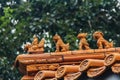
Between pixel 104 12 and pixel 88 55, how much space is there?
278 inches

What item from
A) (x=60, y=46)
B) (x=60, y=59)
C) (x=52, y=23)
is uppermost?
(x=60, y=46)

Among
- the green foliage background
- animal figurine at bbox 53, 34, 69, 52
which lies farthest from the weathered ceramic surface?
the green foliage background

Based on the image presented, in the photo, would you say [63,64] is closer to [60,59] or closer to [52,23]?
[60,59]

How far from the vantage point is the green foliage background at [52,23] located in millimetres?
10391

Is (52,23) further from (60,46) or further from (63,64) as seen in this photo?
(63,64)

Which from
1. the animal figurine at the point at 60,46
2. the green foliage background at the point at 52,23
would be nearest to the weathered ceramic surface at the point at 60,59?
the animal figurine at the point at 60,46

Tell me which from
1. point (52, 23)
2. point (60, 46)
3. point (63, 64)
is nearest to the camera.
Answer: point (63, 64)

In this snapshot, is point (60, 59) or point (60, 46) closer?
point (60, 59)

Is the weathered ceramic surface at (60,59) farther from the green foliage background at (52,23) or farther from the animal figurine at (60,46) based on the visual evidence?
the green foliage background at (52,23)

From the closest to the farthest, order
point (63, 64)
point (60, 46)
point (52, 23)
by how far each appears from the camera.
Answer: point (63, 64) < point (60, 46) < point (52, 23)

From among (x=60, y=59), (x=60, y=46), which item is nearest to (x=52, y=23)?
(x=60, y=46)

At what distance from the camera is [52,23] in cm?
1068

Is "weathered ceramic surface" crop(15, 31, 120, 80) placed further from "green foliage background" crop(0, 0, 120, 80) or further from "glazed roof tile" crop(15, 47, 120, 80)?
"green foliage background" crop(0, 0, 120, 80)

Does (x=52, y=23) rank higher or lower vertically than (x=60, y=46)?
lower
